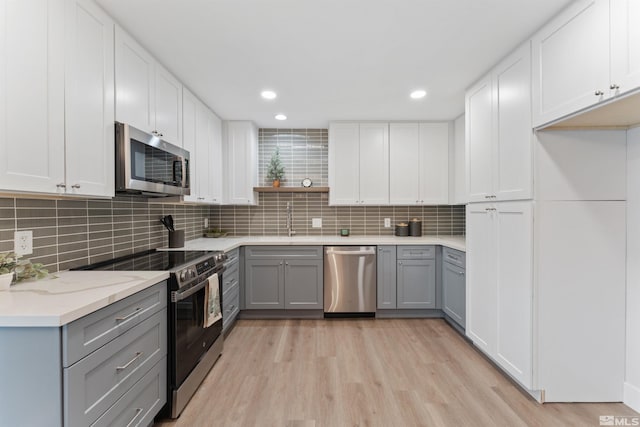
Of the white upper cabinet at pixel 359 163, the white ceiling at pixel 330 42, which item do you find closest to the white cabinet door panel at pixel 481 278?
the white ceiling at pixel 330 42

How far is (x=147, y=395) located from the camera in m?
1.60

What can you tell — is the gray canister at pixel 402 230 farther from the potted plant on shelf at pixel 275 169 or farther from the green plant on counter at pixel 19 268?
the green plant on counter at pixel 19 268

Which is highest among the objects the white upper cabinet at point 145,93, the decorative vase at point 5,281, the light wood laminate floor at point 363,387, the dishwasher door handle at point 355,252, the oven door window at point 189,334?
the white upper cabinet at point 145,93

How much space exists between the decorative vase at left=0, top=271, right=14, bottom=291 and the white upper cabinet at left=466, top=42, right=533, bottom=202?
2791 millimetres

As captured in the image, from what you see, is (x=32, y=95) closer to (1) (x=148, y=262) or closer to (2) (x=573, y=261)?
(1) (x=148, y=262)

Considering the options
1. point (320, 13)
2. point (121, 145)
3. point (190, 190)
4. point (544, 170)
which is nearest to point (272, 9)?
point (320, 13)

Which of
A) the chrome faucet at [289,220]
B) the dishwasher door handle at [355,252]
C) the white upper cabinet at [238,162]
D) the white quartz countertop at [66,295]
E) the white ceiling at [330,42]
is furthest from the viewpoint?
the chrome faucet at [289,220]

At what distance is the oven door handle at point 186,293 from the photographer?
1801 mm

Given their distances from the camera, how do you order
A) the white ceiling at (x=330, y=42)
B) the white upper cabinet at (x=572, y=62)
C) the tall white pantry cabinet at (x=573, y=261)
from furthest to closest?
the tall white pantry cabinet at (x=573, y=261) < the white ceiling at (x=330, y=42) < the white upper cabinet at (x=572, y=62)

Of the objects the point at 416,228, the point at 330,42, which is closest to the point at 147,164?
the point at 330,42

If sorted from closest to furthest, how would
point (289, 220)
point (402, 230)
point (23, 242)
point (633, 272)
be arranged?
point (23, 242)
point (633, 272)
point (402, 230)
point (289, 220)

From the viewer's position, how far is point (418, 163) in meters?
3.82

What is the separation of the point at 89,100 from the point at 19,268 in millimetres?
902

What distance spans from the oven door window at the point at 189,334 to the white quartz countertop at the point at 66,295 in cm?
30
